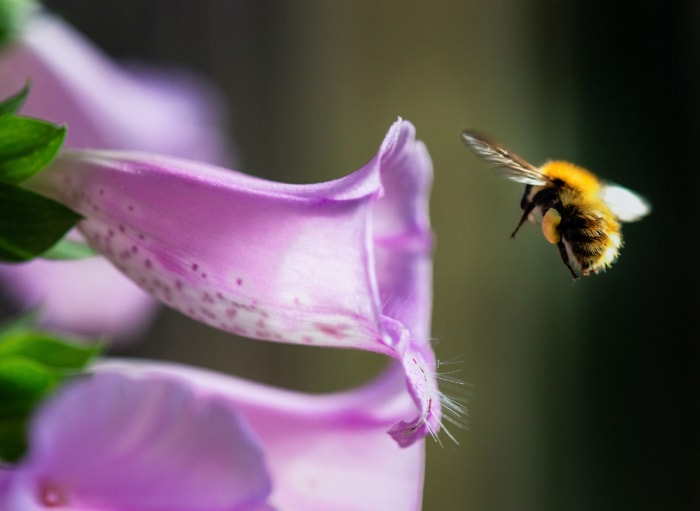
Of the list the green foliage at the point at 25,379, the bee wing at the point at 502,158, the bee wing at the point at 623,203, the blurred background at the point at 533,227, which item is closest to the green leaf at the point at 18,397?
the green foliage at the point at 25,379

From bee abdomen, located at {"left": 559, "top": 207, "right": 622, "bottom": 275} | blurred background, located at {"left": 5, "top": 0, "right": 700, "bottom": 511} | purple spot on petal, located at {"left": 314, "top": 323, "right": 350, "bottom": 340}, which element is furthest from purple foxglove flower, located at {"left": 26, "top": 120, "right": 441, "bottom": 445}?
blurred background, located at {"left": 5, "top": 0, "right": 700, "bottom": 511}

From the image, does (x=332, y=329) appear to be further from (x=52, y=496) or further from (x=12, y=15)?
(x=12, y=15)

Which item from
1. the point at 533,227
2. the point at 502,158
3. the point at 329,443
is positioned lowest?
the point at 533,227

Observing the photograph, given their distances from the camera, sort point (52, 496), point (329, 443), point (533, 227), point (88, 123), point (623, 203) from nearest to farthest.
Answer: point (52, 496) < point (329, 443) < point (623, 203) < point (88, 123) < point (533, 227)

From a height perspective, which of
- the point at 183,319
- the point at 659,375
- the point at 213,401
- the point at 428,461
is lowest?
the point at 428,461

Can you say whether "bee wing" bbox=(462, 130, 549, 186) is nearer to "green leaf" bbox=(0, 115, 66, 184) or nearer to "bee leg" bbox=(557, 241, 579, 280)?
"bee leg" bbox=(557, 241, 579, 280)

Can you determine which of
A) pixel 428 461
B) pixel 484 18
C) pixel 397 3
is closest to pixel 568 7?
pixel 484 18

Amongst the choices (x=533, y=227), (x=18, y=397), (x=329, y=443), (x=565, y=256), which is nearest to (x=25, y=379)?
(x=18, y=397)

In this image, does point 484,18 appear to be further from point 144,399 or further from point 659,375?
point 144,399
